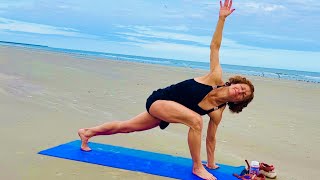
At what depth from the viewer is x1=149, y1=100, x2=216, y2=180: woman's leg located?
500 cm

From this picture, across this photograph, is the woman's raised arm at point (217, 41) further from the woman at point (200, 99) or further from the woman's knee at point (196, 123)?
the woman's knee at point (196, 123)

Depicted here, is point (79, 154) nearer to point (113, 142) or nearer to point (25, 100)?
point (113, 142)

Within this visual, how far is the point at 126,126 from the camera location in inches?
223

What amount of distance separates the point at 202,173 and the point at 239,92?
104cm

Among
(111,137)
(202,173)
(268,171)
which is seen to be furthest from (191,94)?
(111,137)

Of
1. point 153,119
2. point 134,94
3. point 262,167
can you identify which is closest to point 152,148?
point 153,119

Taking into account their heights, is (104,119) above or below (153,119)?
below

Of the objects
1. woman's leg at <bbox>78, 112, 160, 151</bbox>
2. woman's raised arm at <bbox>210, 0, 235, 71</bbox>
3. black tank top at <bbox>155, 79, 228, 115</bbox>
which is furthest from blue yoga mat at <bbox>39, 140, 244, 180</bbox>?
woman's raised arm at <bbox>210, 0, 235, 71</bbox>

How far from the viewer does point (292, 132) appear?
856cm

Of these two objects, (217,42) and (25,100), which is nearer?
(217,42)

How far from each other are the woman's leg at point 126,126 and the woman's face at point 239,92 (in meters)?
1.01

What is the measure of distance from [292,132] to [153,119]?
13.5 ft

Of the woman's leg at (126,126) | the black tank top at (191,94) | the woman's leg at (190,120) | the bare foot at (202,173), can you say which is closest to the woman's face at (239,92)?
the black tank top at (191,94)

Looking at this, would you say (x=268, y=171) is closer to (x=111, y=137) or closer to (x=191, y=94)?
(x=191, y=94)
